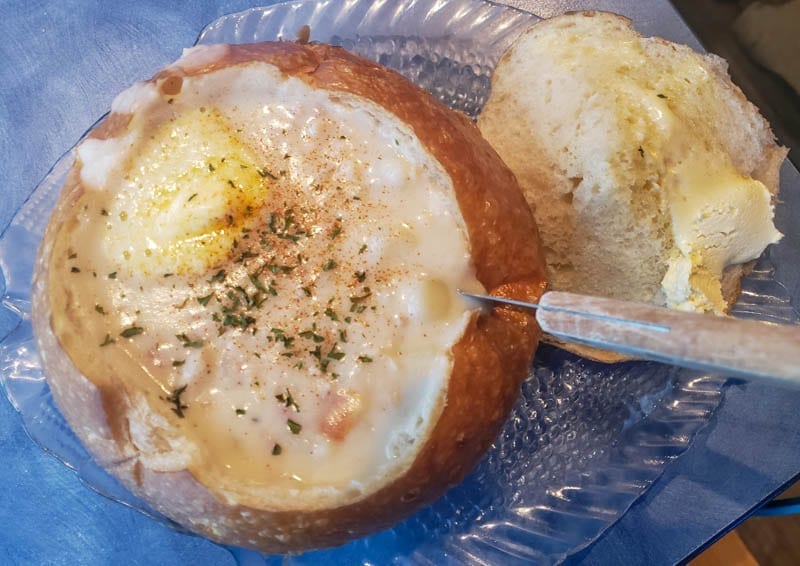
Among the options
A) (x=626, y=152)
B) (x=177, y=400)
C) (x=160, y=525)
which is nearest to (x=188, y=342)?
(x=177, y=400)

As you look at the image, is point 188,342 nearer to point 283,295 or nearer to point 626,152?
point 283,295

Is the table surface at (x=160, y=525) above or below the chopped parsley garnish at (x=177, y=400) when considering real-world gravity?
below

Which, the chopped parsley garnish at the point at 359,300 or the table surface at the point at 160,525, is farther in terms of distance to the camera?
the table surface at the point at 160,525

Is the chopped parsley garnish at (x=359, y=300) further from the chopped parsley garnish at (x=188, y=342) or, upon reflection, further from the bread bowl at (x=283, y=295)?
the chopped parsley garnish at (x=188, y=342)

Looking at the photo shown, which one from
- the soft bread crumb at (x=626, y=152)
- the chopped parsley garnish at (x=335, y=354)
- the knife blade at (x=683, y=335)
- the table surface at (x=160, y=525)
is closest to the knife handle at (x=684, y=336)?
the knife blade at (x=683, y=335)

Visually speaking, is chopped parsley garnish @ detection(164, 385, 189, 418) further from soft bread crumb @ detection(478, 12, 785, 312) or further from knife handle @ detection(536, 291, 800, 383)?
soft bread crumb @ detection(478, 12, 785, 312)

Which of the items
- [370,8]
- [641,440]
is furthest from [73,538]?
[370,8]
